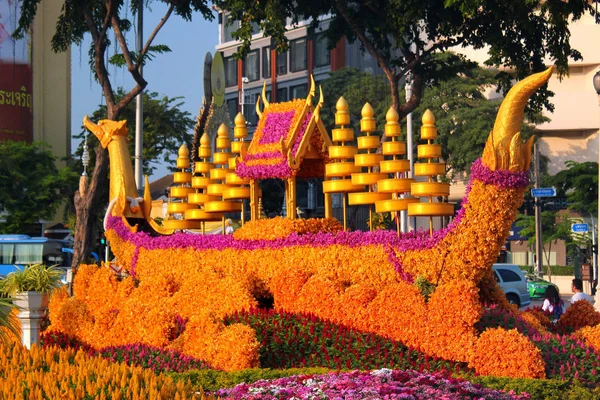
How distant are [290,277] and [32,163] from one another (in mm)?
34509

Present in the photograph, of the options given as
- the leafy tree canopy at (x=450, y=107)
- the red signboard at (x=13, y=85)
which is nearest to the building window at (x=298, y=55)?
the leafy tree canopy at (x=450, y=107)

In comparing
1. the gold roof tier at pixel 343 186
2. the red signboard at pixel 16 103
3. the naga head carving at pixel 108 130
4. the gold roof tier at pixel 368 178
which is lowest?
the gold roof tier at pixel 343 186

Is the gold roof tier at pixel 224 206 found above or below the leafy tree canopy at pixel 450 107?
below

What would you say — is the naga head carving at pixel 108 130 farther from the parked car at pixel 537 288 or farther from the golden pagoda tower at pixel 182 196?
the parked car at pixel 537 288

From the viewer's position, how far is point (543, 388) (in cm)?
969

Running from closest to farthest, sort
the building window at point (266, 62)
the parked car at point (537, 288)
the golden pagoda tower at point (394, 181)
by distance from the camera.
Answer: the golden pagoda tower at point (394, 181) < the parked car at point (537, 288) < the building window at point (266, 62)

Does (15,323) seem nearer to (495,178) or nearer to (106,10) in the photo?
(495,178)

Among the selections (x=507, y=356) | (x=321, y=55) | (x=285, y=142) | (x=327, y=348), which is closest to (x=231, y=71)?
(x=321, y=55)

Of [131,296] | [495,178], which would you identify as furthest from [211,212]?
[495,178]

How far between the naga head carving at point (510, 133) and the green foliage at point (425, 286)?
64.2 inches

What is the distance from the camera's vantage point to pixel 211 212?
1628cm

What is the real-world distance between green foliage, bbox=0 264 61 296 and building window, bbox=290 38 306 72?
131 feet

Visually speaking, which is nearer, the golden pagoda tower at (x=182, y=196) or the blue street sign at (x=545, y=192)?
the golden pagoda tower at (x=182, y=196)

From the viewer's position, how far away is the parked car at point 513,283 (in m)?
26.5
